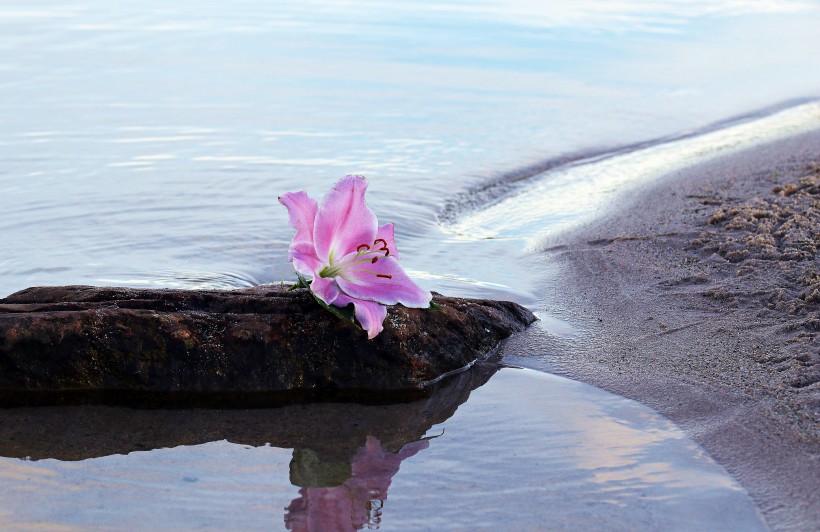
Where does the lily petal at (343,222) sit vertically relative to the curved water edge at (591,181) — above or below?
below

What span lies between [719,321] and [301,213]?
156 centimetres

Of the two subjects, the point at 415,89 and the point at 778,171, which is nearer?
the point at 778,171

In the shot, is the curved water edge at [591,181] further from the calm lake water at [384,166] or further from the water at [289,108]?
the water at [289,108]

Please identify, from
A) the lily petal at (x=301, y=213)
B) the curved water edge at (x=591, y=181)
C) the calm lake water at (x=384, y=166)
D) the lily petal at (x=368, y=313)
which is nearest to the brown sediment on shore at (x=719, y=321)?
the calm lake water at (x=384, y=166)

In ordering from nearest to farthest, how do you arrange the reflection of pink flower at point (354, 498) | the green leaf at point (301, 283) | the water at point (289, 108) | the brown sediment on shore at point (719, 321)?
1. the reflection of pink flower at point (354, 498)
2. the brown sediment on shore at point (719, 321)
3. the green leaf at point (301, 283)
4. the water at point (289, 108)

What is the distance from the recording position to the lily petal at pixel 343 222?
9.16 feet

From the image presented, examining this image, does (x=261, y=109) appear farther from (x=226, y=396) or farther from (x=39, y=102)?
(x=226, y=396)

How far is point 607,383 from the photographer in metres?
2.98

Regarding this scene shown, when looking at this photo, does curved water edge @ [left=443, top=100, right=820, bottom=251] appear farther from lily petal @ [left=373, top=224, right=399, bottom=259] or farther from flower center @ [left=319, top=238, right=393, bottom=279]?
flower center @ [left=319, top=238, right=393, bottom=279]

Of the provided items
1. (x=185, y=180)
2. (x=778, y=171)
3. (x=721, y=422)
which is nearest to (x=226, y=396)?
(x=721, y=422)

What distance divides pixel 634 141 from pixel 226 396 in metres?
5.49

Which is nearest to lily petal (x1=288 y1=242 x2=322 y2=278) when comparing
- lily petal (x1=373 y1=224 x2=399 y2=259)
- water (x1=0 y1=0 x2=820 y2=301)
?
lily petal (x1=373 y1=224 x2=399 y2=259)

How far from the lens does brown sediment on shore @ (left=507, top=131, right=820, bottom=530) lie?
8.30ft

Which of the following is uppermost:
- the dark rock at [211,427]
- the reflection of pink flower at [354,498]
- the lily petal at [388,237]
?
the lily petal at [388,237]
